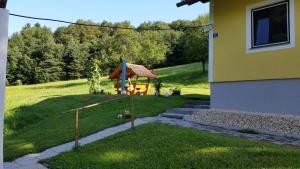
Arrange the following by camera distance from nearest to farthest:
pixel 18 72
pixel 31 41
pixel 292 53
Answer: pixel 292 53
pixel 18 72
pixel 31 41

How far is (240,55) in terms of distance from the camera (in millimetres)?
9047

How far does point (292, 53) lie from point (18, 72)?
186 ft

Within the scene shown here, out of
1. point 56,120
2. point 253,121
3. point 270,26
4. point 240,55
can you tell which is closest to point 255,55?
point 240,55

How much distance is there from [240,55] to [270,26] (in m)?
1.09

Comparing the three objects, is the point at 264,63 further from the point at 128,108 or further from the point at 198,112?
the point at 128,108

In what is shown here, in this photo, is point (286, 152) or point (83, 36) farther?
point (83, 36)

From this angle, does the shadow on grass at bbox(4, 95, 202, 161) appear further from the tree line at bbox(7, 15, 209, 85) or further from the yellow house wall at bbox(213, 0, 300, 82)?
the tree line at bbox(7, 15, 209, 85)

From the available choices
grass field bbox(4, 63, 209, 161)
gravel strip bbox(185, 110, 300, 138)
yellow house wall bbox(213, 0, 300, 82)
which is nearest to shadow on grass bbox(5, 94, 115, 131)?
grass field bbox(4, 63, 209, 161)

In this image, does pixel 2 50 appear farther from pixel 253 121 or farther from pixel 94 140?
pixel 253 121

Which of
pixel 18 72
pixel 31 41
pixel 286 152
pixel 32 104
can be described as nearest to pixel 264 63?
pixel 286 152

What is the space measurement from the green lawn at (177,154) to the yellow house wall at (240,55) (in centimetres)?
228

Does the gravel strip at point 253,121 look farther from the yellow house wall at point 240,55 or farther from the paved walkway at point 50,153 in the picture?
the paved walkway at point 50,153

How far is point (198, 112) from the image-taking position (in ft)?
32.9

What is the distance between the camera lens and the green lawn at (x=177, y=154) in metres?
5.30
